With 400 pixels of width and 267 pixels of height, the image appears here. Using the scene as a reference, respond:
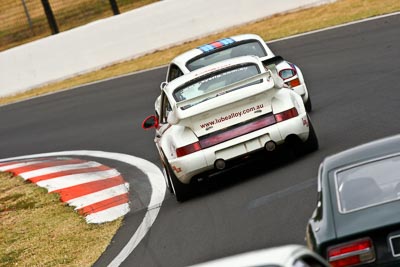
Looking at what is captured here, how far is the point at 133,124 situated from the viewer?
63.1ft

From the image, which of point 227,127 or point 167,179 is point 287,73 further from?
point 227,127

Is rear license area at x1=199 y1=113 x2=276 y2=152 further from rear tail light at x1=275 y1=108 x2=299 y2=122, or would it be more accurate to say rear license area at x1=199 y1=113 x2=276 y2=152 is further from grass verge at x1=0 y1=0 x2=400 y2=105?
grass verge at x1=0 y1=0 x2=400 y2=105

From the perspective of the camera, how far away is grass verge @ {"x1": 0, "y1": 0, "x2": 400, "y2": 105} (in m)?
25.3

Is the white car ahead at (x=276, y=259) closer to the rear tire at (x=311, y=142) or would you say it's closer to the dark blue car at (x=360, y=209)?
the dark blue car at (x=360, y=209)

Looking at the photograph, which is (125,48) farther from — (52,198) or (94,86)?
(52,198)

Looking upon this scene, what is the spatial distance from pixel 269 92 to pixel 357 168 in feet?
18.1

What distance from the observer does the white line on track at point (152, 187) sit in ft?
34.1

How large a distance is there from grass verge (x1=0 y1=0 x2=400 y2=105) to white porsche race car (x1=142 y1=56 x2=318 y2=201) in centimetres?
1296

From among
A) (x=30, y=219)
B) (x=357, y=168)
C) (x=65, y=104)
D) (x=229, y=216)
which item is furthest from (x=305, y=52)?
(x=357, y=168)

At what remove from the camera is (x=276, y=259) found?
475 centimetres

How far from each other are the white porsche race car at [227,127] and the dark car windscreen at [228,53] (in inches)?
129

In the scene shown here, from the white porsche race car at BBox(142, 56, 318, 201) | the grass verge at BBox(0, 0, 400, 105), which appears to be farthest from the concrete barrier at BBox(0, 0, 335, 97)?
the white porsche race car at BBox(142, 56, 318, 201)

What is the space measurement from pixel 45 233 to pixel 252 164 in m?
2.63

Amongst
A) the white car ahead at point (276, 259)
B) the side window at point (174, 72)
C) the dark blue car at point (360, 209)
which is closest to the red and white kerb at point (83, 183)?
the side window at point (174, 72)
